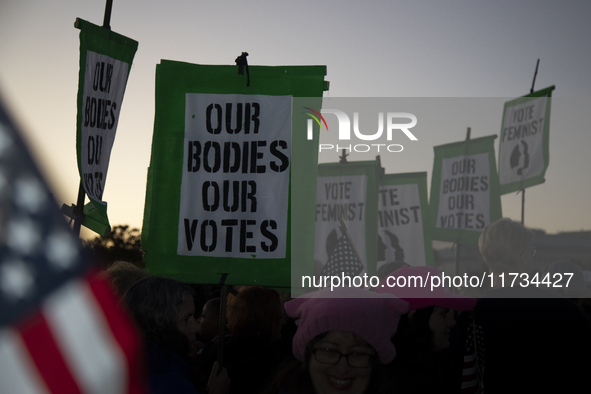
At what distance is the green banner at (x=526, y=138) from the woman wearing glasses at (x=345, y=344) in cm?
670

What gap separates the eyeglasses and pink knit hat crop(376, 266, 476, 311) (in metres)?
0.95

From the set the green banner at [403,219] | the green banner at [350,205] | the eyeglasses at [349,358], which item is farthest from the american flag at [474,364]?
the green banner at [403,219]

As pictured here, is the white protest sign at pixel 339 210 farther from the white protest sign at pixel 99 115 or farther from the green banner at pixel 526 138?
the white protest sign at pixel 99 115

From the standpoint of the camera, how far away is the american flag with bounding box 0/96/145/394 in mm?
812

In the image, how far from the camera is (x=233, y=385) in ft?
10.9

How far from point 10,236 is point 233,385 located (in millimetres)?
2724

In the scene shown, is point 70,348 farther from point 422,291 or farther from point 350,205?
point 350,205

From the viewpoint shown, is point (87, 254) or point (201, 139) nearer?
point (87, 254)

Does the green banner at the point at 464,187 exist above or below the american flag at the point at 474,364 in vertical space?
above

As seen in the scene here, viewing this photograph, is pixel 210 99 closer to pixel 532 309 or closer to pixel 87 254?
pixel 532 309

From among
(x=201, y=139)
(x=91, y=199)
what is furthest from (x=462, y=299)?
(x=91, y=199)

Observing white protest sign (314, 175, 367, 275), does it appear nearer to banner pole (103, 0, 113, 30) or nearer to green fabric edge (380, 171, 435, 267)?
green fabric edge (380, 171, 435, 267)

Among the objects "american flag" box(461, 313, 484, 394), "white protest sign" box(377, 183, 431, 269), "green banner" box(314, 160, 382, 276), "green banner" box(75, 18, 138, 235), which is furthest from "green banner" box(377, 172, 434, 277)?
"green banner" box(75, 18, 138, 235)

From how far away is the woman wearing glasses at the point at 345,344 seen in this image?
7.56 feet
